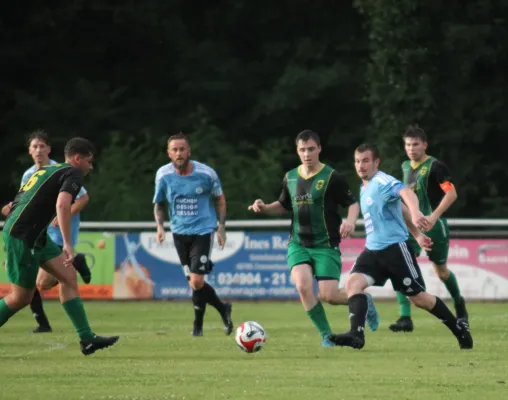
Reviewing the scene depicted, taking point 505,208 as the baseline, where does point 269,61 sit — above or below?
above

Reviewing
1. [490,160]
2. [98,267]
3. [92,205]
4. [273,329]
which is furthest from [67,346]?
[490,160]

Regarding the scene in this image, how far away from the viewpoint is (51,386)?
Answer: 10.2 meters

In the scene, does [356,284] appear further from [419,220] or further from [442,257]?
[442,257]

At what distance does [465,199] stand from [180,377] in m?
19.9

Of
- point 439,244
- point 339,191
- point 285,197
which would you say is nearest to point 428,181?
point 439,244

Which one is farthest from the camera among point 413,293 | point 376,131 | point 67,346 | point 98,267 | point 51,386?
point 376,131

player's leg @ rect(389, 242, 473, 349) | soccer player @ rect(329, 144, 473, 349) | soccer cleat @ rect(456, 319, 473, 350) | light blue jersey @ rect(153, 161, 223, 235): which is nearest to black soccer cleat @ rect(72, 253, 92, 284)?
light blue jersey @ rect(153, 161, 223, 235)

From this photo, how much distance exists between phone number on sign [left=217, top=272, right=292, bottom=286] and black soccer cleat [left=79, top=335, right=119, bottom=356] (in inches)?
381

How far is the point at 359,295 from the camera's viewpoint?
489 inches

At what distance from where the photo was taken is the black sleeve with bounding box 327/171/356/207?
534 inches

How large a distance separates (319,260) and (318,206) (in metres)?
0.51

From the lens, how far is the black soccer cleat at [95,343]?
1236 centimetres

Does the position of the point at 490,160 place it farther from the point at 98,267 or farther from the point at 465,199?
the point at 98,267

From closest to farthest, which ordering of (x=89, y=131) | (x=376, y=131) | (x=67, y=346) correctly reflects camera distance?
(x=67, y=346) → (x=376, y=131) → (x=89, y=131)
